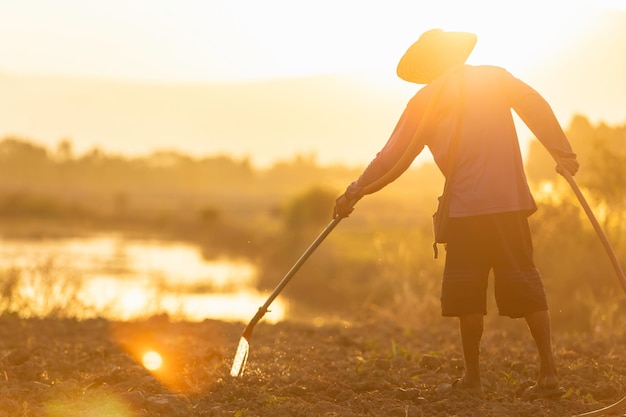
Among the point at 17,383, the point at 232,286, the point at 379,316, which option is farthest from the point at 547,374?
the point at 232,286

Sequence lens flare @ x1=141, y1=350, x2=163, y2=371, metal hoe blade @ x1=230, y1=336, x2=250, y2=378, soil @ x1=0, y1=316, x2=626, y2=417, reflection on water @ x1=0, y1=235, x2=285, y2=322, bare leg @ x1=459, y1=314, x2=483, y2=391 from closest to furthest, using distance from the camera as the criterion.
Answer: soil @ x1=0, y1=316, x2=626, y2=417, bare leg @ x1=459, y1=314, x2=483, y2=391, metal hoe blade @ x1=230, y1=336, x2=250, y2=378, lens flare @ x1=141, y1=350, x2=163, y2=371, reflection on water @ x1=0, y1=235, x2=285, y2=322

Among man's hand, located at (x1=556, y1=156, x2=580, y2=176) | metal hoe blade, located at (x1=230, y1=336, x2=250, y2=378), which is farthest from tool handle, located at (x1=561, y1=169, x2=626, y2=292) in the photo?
metal hoe blade, located at (x1=230, y1=336, x2=250, y2=378)

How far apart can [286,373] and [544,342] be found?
5.58 feet

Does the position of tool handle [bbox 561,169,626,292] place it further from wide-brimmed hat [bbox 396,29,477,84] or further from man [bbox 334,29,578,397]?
wide-brimmed hat [bbox 396,29,477,84]

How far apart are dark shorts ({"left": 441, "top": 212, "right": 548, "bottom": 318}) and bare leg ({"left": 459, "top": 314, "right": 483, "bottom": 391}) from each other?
2.6 inches

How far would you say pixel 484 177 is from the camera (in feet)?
17.1

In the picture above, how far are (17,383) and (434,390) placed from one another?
2.69 metres

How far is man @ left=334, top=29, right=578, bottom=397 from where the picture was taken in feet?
17.2

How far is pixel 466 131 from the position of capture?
5.27 m

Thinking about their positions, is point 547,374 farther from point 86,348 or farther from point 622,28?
point 622,28

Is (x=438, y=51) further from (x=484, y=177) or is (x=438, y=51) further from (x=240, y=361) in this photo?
(x=240, y=361)

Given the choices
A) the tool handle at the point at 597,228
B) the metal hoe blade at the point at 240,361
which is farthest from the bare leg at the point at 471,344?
the metal hoe blade at the point at 240,361

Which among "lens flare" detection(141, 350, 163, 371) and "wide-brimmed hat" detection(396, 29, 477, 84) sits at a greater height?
"wide-brimmed hat" detection(396, 29, 477, 84)

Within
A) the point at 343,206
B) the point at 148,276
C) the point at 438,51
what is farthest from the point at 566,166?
the point at 148,276
